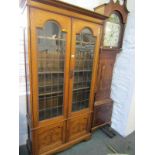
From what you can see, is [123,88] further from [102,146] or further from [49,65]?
[49,65]

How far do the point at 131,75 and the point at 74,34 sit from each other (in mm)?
1119

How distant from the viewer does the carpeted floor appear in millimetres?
1833

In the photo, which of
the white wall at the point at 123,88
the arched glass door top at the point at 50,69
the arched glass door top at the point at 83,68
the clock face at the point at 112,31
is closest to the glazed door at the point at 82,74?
the arched glass door top at the point at 83,68

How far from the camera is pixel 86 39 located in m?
1.60

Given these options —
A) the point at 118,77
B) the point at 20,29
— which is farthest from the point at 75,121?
the point at 20,29

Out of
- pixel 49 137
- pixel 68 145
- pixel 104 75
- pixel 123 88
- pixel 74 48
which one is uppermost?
pixel 74 48

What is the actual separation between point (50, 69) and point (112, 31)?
108cm

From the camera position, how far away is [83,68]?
1.70 metres

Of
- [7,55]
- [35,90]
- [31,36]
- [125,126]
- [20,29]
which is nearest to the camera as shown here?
[7,55]

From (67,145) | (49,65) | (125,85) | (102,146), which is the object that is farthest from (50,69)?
(102,146)

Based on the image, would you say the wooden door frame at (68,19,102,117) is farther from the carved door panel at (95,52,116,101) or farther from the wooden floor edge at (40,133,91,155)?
the wooden floor edge at (40,133,91,155)

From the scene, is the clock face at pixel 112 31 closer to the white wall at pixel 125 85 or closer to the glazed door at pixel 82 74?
the white wall at pixel 125 85

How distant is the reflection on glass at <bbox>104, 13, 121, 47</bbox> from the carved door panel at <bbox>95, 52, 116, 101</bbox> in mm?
166

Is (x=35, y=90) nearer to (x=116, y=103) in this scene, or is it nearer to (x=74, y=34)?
(x=74, y=34)
